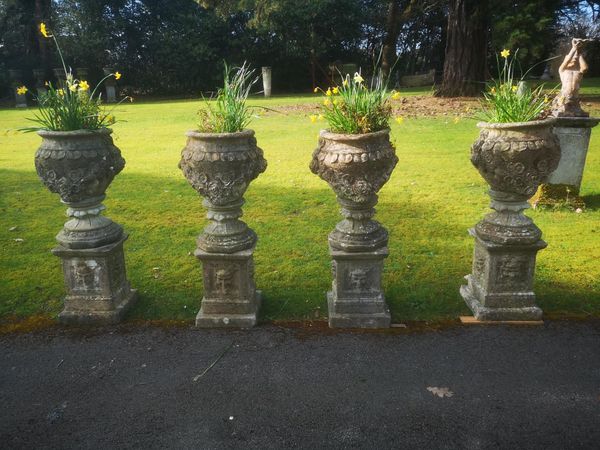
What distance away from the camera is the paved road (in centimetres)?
271

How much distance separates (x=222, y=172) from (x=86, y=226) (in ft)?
3.94

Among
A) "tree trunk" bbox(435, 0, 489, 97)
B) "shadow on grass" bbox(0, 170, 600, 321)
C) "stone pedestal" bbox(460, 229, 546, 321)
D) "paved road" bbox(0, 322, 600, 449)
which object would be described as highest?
"tree trunk" bbox(435, 0, 489, 97)

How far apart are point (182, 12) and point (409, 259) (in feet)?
84.6

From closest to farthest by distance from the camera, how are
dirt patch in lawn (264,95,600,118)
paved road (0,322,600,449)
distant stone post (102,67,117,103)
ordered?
1. paved road (0,322,600,449)
2. dirt patch in lawn (264,95,600,118)
3. distant stone post (102,67,117,103)

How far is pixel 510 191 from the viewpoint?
142 inches

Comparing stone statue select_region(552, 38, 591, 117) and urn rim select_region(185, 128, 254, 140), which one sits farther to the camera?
stone statue select_region(552, 38, 591, 117)

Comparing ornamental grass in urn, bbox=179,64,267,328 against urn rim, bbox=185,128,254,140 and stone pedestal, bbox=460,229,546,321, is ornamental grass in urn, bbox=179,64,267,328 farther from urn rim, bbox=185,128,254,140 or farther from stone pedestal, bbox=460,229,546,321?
stone pedestal, bbox=460,229,546,321

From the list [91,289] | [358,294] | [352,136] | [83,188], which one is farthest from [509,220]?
[91,289]

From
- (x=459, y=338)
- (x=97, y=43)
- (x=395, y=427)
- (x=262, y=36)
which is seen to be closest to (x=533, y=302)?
(x=459, y=338)

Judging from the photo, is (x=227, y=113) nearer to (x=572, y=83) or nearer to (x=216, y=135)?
(x=216, y=135)

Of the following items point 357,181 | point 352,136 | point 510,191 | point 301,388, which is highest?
point 352,136

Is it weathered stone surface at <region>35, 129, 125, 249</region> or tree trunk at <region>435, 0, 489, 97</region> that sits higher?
tree trunk at <region>435, 0, 489, 97</region>

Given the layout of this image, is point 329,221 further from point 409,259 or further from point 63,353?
point 63,353

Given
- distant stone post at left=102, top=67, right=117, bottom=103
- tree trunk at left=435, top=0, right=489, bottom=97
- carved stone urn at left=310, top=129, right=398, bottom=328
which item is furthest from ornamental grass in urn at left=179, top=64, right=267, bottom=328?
distant stone post at left=102, top=67, right=117, bottom=103
